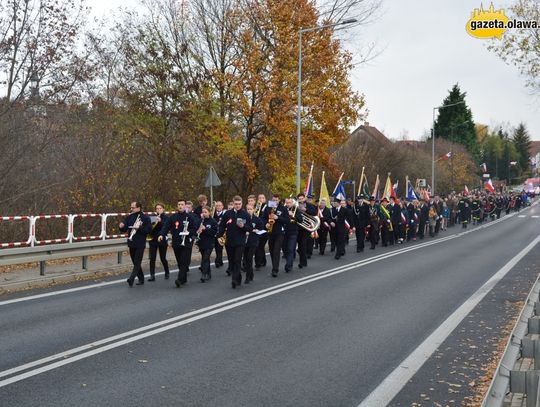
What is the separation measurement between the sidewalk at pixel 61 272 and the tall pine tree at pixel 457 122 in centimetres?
8179

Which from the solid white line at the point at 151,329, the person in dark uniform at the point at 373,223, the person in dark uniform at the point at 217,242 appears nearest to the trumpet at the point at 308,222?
the solid white line at the point at 151,329

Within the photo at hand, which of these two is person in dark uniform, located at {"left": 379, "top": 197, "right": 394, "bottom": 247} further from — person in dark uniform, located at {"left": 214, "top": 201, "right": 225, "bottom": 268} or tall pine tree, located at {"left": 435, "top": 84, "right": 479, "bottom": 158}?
tall pine tree, located at {"left": 435, "top": 84, "right": 479, "bottom": 158}

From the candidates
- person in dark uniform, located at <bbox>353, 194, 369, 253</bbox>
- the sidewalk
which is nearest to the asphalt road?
the sidewalk

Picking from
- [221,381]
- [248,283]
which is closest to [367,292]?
[248,283]

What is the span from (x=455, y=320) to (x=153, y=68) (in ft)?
66.4

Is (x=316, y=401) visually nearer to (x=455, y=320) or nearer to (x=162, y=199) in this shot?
(x=455, y=320)

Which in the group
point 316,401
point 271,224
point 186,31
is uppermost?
point 186,31

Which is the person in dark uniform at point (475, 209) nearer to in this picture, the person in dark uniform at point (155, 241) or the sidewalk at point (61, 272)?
the sidewalk at point (61, 272)

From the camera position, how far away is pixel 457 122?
94.1m

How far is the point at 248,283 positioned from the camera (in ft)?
44.9

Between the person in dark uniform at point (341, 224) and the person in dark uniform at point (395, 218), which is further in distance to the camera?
the person in dark uniform at point (395, 218)

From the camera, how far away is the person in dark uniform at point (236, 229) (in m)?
13.1

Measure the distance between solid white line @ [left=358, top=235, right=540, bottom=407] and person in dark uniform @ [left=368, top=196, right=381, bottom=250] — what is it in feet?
36.8

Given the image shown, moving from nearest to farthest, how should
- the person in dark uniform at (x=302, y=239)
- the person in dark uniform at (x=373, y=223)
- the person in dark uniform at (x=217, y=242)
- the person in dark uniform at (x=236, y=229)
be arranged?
the person in dark uniform at (x=236, y=229)
the person in dark uniform at (x=217, y=242)
the person in dark uniform at (x=302, y=239)
the person in dark uniform at (x=373, y=223)
